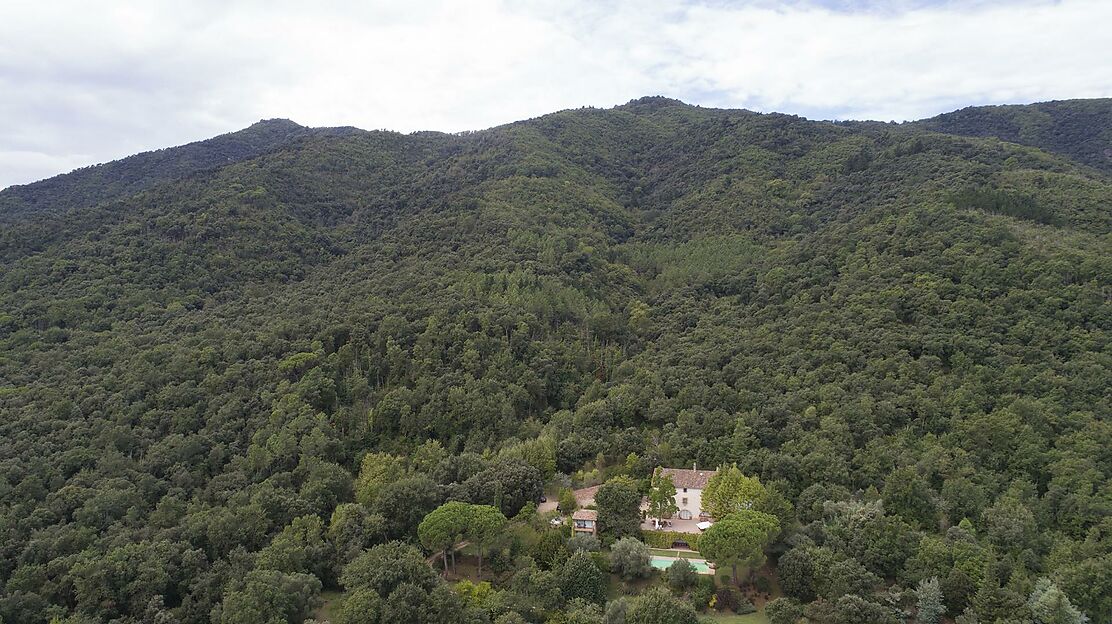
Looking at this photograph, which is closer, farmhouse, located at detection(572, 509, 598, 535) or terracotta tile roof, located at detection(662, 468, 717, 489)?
farmhouse, located at detection(572, 509, 598, 535)

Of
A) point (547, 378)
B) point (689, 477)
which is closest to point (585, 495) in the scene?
point (689, 477)

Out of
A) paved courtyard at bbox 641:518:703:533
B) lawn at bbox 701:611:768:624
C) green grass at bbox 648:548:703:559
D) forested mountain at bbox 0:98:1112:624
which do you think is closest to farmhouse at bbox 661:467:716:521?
paved courtyard at bbox 641:518:703:533

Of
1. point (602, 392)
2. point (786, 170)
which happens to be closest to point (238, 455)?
point (602, 392)

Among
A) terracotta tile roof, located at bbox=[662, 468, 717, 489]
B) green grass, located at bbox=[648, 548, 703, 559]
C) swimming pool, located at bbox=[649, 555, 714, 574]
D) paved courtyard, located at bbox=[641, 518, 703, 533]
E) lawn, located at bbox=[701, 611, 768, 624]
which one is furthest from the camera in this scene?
terracotta tile roof, located at bbox=[662, 468, 717, 489]

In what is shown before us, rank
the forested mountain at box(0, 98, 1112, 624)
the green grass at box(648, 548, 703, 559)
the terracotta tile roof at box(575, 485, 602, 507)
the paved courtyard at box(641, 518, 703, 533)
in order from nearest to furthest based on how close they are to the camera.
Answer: the forested mountain at box(0, 98, 1112, 624)
the green grass at box(648, 548, 703, 559)
the paved courtyard at box(641, 518, 703, 533)
the terracotta tile roof at box(575, 485, 602, 507)

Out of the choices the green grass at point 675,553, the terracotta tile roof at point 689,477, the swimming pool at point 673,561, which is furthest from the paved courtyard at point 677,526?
the swimming pool at point 673,561

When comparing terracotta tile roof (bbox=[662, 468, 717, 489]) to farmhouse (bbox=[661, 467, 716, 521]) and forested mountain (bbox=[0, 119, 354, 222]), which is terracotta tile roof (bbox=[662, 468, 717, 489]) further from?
forested mountain (bbox=[0, 119, 354, 222])
